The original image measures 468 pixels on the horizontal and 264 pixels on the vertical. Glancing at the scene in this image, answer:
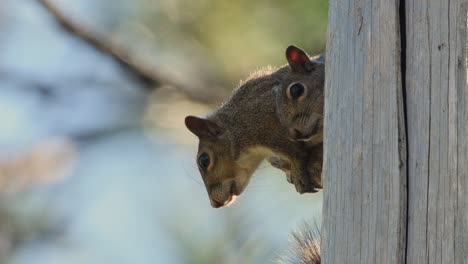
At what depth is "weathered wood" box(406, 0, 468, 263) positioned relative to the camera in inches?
72.0

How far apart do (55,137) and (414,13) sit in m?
2.37

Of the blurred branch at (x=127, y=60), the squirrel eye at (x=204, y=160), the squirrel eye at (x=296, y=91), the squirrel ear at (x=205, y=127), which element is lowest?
the squirrel eye at (x=204, y=160)

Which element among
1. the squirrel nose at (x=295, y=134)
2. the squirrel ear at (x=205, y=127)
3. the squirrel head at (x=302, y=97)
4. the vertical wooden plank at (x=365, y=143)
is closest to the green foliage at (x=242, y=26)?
the squirrel ear at (x=205, y=127)

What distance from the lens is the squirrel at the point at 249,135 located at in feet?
8.17

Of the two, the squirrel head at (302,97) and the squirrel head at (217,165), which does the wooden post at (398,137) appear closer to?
the squirrel head at (302,97)

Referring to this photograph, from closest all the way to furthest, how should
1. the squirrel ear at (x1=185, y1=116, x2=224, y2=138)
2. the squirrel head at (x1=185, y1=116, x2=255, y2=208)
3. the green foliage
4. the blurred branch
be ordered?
1. the squirrel head at (x1=185, y1=116, x2=255, y2=208)
2. the squirrel ear at (x1=185, y1=116, x2=224, y2=138)
3. the green foliage
4. the blurred branch

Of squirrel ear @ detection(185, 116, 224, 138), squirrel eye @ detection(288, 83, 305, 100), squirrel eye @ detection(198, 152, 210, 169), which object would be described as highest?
squirrel ear @ detection(185, 116, 224, 138)

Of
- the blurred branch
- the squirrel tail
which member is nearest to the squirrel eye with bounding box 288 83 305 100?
the squirrel tail

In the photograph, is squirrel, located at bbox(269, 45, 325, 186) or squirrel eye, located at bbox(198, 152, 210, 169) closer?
squirrel, located at bbox(269, 45, 325, 186)

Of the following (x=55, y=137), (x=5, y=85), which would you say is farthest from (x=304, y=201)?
(x=5, y=85)

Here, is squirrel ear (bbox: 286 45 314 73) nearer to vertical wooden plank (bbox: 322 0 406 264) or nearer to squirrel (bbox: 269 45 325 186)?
squirrel (bbox: 269 45 325 186)

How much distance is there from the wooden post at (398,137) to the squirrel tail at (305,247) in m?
0.33

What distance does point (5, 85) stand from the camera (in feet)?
14.1

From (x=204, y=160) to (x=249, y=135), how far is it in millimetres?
177
